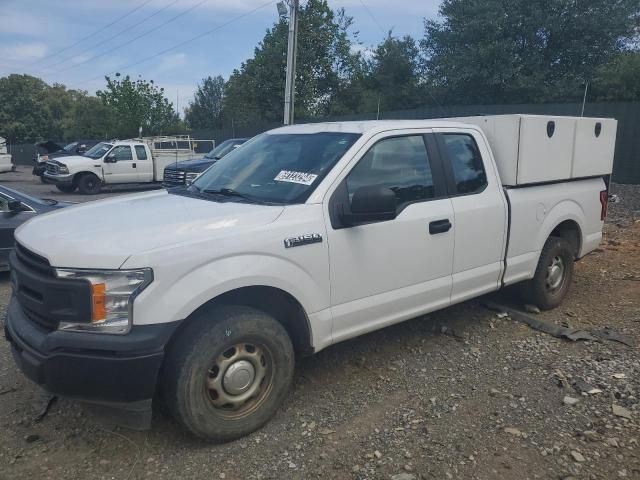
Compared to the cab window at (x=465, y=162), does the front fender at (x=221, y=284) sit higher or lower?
lower

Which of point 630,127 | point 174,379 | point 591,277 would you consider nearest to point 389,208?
point 174,379

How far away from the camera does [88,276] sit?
9.08 feet

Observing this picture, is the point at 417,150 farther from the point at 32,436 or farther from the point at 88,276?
the point at 32,436

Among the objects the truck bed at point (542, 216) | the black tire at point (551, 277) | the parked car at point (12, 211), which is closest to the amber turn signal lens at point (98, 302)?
the truck bed at point (542, 216)

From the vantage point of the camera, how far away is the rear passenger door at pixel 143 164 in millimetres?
19938

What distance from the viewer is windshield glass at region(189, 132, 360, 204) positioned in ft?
11.9

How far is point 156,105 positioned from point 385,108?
2374 centimetres

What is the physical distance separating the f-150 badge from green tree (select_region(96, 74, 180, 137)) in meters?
43.7

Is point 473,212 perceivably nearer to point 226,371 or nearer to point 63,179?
point 226,371

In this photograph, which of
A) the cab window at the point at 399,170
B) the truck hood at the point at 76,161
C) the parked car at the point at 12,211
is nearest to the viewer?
the cab window at the point at 399,170

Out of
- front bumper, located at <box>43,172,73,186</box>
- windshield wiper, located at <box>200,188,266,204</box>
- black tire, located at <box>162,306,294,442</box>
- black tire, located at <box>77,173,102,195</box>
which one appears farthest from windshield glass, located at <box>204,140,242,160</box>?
black tire, located at <box>162,306,294,442</box>

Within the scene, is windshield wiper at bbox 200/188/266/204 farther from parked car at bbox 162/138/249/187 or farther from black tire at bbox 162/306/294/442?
parked car at bbox 162/138/249/187

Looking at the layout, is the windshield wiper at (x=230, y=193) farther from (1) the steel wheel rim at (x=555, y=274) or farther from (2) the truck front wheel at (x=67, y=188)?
(2) the truck front wheel at (x=67, y=188)

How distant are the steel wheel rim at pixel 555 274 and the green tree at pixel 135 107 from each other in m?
42.7
